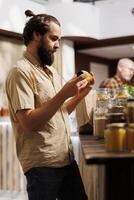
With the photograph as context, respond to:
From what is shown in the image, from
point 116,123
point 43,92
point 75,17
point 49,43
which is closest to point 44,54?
point 49,43

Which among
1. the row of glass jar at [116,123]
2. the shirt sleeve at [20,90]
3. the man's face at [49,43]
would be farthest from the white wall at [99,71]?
the shirt sleeve at [20,90]

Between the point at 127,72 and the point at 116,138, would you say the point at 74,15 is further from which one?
the point at 116,138

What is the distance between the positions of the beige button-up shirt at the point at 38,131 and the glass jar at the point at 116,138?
0.34 m

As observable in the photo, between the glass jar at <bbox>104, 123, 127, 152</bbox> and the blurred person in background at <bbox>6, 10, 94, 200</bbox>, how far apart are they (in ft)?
0.75

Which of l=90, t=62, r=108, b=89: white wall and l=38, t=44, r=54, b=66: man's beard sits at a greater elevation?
l=90, t=62, r=108, b=89: white wall

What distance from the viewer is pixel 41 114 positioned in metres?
1.39

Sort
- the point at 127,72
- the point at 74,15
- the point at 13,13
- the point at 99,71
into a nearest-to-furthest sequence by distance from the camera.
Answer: the point at 127,72, the point at 13,13, the point at 74,15, the point at 99,71

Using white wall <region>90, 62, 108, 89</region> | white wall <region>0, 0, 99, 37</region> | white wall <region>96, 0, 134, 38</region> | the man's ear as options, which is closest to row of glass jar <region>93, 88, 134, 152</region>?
the man's ear

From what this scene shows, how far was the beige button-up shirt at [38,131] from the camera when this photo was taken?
1454mm

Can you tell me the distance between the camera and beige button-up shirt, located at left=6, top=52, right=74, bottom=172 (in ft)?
4.77

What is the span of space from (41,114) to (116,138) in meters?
0.33

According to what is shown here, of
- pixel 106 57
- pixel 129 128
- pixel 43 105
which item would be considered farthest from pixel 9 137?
pixel 106 57

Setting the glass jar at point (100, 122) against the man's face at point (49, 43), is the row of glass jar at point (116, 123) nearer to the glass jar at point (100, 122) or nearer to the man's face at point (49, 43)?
the glass jar at point (100, 122)

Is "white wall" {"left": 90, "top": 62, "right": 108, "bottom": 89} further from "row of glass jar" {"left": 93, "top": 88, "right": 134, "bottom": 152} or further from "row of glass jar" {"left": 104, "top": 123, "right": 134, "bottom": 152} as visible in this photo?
"row of glass jar" {"left": 104, "top": 123, "right": 134, "bottom": 152}
